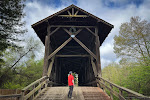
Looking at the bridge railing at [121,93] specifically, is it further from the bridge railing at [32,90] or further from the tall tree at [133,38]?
the tall tree at [133,38]

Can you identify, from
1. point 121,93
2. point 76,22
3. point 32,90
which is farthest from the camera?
point 76,22

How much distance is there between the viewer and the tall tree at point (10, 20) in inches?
426

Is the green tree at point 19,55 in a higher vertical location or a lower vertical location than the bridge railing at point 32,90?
higher

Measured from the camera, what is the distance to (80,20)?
11.3m

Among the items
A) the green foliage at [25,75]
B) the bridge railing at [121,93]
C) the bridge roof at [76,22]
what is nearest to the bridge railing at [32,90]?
the bridge railing at [121,93]

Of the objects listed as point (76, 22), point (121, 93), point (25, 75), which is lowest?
point (25, 75)

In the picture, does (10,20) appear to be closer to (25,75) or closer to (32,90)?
(32,90)

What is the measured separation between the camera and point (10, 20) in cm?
1164

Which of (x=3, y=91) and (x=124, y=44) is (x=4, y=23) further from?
(x=124, y=44)

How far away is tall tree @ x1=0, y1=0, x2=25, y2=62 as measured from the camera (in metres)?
10.8

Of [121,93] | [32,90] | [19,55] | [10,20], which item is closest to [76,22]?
[10,20]

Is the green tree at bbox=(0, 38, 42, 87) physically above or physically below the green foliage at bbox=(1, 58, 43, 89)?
above

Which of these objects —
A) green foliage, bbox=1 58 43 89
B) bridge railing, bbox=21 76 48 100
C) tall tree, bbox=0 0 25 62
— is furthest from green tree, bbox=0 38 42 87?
bridge railing, bbox=21 76 48 100

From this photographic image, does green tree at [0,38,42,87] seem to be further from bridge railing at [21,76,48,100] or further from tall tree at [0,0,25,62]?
bridge railing at [21,76,48,100]
